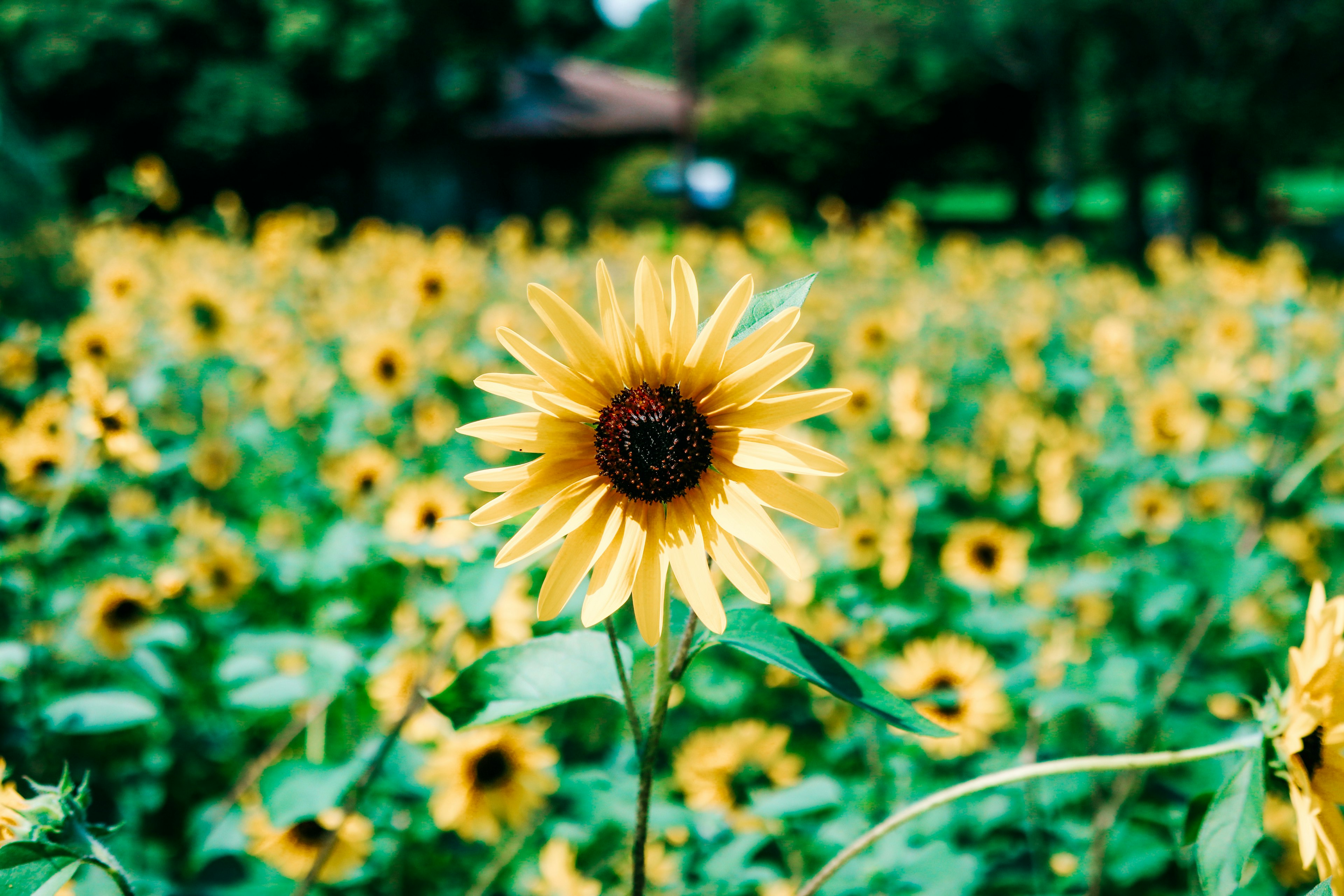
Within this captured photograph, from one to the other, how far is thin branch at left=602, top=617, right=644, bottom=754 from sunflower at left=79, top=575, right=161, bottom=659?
1.38 metres

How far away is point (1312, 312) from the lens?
241cm

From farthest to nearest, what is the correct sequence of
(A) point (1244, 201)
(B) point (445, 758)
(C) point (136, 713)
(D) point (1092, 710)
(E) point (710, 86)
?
1. (E) point (710, 86)
2. (A) point (1244, 201)
3. (D) point (1092, 710)
4. (B) point (445, 758)
5. (C) point (136, 713)

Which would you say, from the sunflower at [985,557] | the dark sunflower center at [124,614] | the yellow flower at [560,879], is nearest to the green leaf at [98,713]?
the dark sunflower center at [124,614]

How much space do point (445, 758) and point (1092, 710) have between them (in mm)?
1255

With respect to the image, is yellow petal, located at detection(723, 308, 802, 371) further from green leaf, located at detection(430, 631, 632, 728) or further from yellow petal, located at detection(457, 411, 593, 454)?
green leaf, located at detection(430, 631, 632, 728)

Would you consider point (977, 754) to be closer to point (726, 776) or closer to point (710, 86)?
point (726, 776)

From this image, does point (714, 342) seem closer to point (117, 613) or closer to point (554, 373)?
point (554, 373)

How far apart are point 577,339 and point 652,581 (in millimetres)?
242

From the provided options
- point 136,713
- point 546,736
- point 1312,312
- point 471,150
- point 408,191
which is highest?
point 471,150

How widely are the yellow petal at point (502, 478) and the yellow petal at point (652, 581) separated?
0.43ft

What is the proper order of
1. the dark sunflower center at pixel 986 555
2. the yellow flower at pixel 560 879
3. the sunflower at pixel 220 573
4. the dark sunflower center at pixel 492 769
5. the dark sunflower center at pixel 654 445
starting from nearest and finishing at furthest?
the dark sunflower center at pixel 654 445 → the yellow flower at pixel 560 879 → the dark sunflower center at pixel 492 769 → the sunflower at pixel 220 573 → the dark sunflower center at pixel 986 555

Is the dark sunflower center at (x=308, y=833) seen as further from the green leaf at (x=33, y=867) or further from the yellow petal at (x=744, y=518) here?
the yellow petal at (x=744, y=518)

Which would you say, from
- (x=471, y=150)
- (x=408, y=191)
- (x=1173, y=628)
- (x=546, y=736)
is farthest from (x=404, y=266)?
(x=471, y=150)

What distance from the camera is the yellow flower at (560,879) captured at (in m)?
1.40
